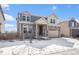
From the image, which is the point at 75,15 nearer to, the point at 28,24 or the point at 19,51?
the point at 28,24

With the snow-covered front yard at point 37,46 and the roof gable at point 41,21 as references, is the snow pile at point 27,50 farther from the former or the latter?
the roof gable at point 41,21

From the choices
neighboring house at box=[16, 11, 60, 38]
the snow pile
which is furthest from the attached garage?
the snow pile

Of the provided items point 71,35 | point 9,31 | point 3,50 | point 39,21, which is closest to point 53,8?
point 39,21

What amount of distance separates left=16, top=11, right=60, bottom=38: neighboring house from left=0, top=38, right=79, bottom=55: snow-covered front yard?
0.46 ft

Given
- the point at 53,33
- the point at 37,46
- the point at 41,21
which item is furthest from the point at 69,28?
the point at 37,46

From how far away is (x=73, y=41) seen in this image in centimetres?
359

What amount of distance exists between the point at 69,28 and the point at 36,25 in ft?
2.10

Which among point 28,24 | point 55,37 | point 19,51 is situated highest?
point 28,24

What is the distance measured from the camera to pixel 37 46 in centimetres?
356

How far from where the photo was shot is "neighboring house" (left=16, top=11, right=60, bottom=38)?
359cm

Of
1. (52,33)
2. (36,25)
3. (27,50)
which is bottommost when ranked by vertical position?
(27,50)

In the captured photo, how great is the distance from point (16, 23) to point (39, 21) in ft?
1.44

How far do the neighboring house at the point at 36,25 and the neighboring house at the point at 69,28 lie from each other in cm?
9

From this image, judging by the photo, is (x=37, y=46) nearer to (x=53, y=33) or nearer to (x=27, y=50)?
(x=27, y=50)
